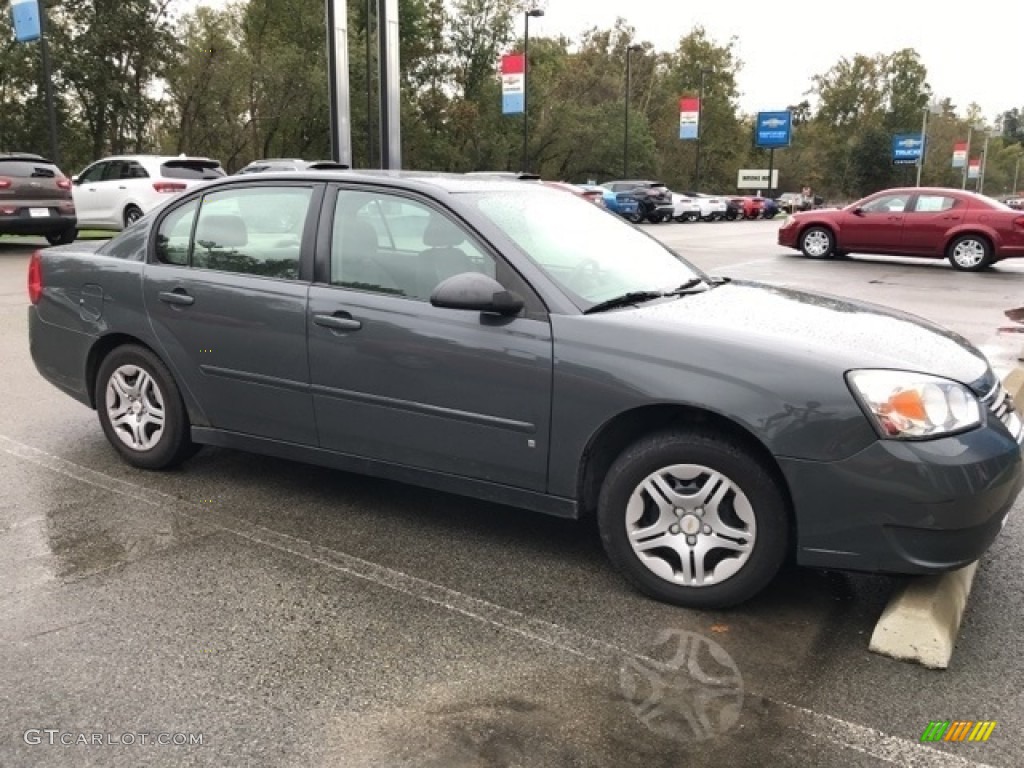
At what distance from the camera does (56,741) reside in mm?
2545

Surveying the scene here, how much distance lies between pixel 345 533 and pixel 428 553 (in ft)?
1.42

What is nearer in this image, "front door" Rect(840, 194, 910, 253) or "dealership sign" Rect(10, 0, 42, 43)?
"front door" Rect(840, 194, 910, 253)

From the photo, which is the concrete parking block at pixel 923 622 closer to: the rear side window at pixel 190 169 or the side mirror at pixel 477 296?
the side mirror at pixel 477 296

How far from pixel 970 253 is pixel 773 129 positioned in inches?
1999

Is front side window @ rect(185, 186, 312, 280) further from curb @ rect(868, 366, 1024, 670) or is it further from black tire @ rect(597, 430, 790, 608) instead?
curb @ rect(868, 366, 1024, 670)

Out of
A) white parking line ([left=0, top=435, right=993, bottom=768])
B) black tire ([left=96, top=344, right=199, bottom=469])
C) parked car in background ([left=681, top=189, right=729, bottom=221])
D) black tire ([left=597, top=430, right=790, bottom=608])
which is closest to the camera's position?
white parking line ([left=0, top=435, right=993, bottom=768])

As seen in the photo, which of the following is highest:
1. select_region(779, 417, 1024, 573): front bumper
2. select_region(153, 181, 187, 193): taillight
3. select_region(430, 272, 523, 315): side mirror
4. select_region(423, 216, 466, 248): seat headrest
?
select_region(423, 216, 466, 248): seat headrest

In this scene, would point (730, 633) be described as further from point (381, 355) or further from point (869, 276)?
point (869, 276)

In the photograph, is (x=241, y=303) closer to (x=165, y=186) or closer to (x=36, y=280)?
(x=36, y=280)

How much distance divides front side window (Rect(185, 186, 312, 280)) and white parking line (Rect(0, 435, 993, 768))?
116cm

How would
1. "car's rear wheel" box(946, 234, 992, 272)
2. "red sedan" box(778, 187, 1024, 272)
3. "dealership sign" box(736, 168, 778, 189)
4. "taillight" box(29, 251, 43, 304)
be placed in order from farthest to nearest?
"dealership sign" box(736, 168, 778, 189)
"car's rear wheel" box(946, 234, 992, 272)
"red sedan" box(778, 187, 1024, 272)
"taillight" box(29, 251, 43, 304)

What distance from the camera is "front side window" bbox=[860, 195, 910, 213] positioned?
17141 mm

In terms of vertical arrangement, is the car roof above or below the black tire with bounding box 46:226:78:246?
above

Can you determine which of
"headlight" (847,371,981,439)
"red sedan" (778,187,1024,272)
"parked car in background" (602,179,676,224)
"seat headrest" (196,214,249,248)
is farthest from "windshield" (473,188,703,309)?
"parked car in background" (602,179,676,224)
